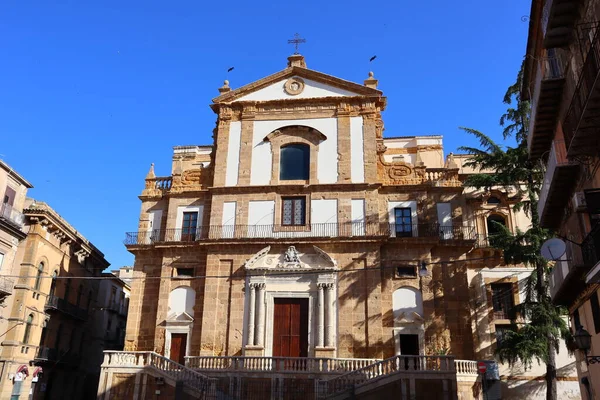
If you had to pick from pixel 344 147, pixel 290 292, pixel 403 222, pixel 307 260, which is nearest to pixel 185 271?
pixel 290 292

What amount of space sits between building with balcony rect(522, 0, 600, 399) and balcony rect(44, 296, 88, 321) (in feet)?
87.7

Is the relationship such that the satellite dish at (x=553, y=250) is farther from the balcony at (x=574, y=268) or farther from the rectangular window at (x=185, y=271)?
the rectangular window at (x=185, y=271)

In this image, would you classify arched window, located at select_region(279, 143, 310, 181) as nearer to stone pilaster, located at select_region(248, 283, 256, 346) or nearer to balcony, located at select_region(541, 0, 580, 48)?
stone pilaster, located at select_region(248, 283, 256, 346)

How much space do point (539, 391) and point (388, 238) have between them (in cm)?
994

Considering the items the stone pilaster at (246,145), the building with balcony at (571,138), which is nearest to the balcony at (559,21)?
the building with balcony at (571,138)

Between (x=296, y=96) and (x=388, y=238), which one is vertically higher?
(x=296, y=96)

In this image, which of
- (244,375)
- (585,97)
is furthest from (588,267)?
(244,375)

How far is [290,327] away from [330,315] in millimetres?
1932

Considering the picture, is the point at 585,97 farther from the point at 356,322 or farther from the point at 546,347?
the point at 356,322

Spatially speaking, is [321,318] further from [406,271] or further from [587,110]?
[587,110]

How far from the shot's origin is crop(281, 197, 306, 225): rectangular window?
26.6 m

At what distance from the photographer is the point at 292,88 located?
29203 millimetres

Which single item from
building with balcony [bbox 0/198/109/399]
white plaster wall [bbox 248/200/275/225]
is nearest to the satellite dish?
white plaster wall [bbox 248/200/275/225]

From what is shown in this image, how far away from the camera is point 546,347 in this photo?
20781mm
